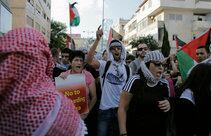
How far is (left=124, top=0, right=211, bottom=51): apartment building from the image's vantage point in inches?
2112

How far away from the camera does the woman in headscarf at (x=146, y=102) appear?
4.20 meters

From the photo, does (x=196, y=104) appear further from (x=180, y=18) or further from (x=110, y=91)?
(x=180, y=18)

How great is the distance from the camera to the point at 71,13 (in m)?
24.0

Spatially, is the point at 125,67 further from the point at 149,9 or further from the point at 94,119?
the point at 149,9

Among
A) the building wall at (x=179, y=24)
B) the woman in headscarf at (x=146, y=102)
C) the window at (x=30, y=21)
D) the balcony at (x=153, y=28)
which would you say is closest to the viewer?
the woman in headscarf at (x=146, y=102)

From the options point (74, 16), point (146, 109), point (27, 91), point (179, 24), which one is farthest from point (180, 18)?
point (27, 91)

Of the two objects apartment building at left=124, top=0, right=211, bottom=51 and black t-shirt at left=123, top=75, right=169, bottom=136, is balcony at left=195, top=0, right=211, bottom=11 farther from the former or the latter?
black t-shirt at left=123, top=75, right=169, bottom=136

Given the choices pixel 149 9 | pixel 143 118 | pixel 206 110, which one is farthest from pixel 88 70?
pixel 149 9

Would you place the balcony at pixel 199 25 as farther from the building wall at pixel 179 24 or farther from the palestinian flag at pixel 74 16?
the palestinian flag at pixel 74 16

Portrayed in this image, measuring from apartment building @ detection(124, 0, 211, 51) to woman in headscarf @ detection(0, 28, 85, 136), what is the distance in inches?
1980

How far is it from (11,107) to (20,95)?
0.09 metres

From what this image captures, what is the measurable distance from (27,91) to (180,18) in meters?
55.1

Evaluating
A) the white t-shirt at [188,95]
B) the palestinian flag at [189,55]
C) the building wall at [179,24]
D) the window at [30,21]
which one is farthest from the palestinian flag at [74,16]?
the building wall at [179,24]

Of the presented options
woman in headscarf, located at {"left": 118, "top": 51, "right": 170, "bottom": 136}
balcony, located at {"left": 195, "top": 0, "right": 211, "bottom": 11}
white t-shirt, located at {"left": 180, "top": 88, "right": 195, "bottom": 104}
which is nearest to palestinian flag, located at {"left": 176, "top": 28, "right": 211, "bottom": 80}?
woman in headscarf, located at {"left": 118, "top": 51, "right": 170, "bottom": 136}
